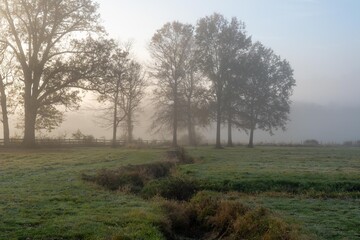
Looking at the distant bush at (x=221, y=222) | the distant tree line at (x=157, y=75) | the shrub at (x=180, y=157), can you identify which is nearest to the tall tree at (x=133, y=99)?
the distant tree line at (x=157, y=75)

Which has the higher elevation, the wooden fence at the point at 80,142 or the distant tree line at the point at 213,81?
the distant tree line at the point at 213,81

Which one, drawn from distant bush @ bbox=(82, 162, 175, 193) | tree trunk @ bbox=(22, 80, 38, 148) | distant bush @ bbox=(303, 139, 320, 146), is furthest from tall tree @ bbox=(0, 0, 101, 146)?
distant bush @ bbox=(303, 139, 320, 146)

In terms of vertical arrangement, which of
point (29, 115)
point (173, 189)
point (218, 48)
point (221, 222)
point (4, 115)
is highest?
point (218, 48)

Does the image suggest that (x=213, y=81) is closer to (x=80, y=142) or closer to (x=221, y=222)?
(x=80, y=142)

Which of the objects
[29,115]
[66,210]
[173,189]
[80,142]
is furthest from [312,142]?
[66,210]

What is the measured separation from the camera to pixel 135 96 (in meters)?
73.9

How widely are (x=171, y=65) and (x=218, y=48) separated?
6.98m

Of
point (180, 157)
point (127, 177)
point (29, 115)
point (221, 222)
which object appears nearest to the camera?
point (221, 222)

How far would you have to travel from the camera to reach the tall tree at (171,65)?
6581cm

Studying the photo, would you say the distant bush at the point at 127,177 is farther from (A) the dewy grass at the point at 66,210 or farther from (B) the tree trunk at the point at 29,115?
(B) the tree trunk at the point at 29,115

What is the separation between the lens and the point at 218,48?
6500 centimetres

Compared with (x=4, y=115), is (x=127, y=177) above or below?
below

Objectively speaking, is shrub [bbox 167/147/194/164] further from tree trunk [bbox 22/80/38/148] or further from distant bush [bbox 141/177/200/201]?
tree trunk [bbox 22/80/38/148]

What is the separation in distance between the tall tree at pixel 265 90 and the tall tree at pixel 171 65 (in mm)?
9123
